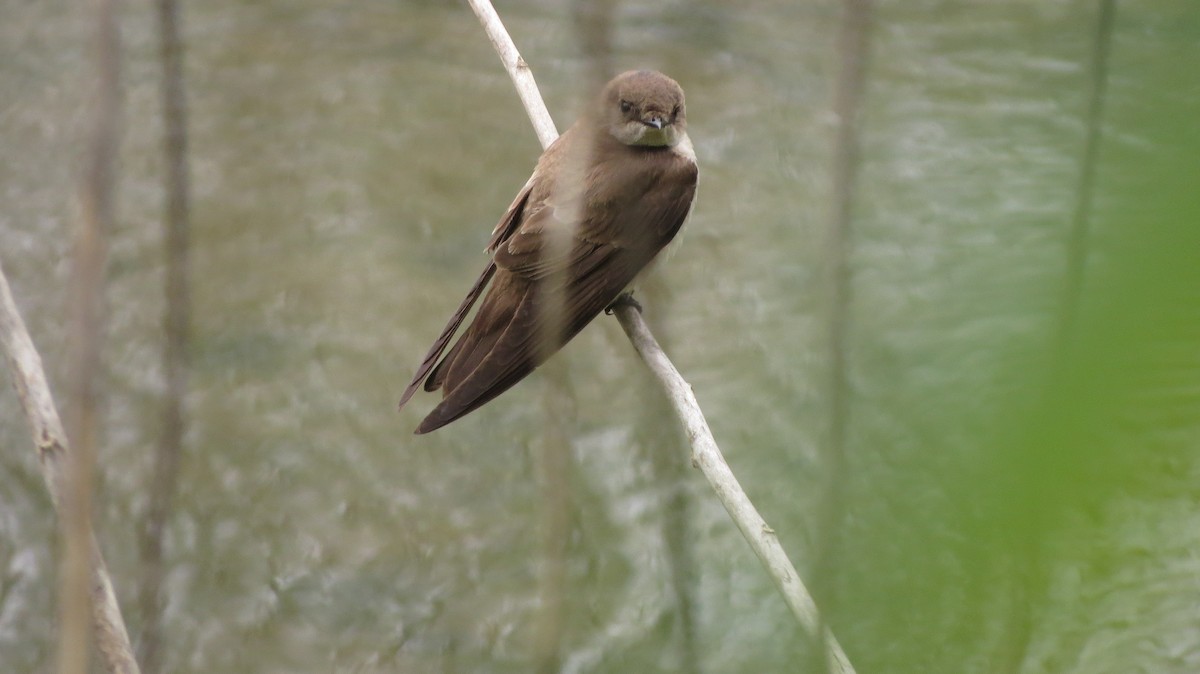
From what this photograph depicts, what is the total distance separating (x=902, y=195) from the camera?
13.7 feet

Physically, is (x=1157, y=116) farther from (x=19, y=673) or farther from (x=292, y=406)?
(x=292, y=406)

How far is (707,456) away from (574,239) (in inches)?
28.3

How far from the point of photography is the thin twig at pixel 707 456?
3.78 ft

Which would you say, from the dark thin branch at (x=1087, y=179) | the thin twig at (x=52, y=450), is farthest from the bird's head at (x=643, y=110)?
the dark thin branch at (x=1087, y=179)

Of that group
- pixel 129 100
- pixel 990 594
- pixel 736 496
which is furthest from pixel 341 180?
pixel 990 594

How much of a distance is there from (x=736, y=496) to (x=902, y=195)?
2.93 meters

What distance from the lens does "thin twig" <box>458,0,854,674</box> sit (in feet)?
3.78

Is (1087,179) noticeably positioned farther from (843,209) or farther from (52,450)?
(52,450)

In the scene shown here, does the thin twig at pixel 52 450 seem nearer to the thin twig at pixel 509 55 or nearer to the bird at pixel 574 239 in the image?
the bird at pixel 574 239

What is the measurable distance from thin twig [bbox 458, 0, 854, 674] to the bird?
0.12m

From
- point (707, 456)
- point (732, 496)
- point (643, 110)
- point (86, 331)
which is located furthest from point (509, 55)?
point (86, 331)

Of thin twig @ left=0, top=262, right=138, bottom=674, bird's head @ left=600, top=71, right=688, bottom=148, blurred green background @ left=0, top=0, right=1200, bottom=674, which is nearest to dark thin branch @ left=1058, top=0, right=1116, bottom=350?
blurred green background @ left=0, top=0, right=1200, bottom=674

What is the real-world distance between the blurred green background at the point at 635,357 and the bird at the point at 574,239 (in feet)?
0.75

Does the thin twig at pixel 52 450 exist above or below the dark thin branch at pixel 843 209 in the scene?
below
